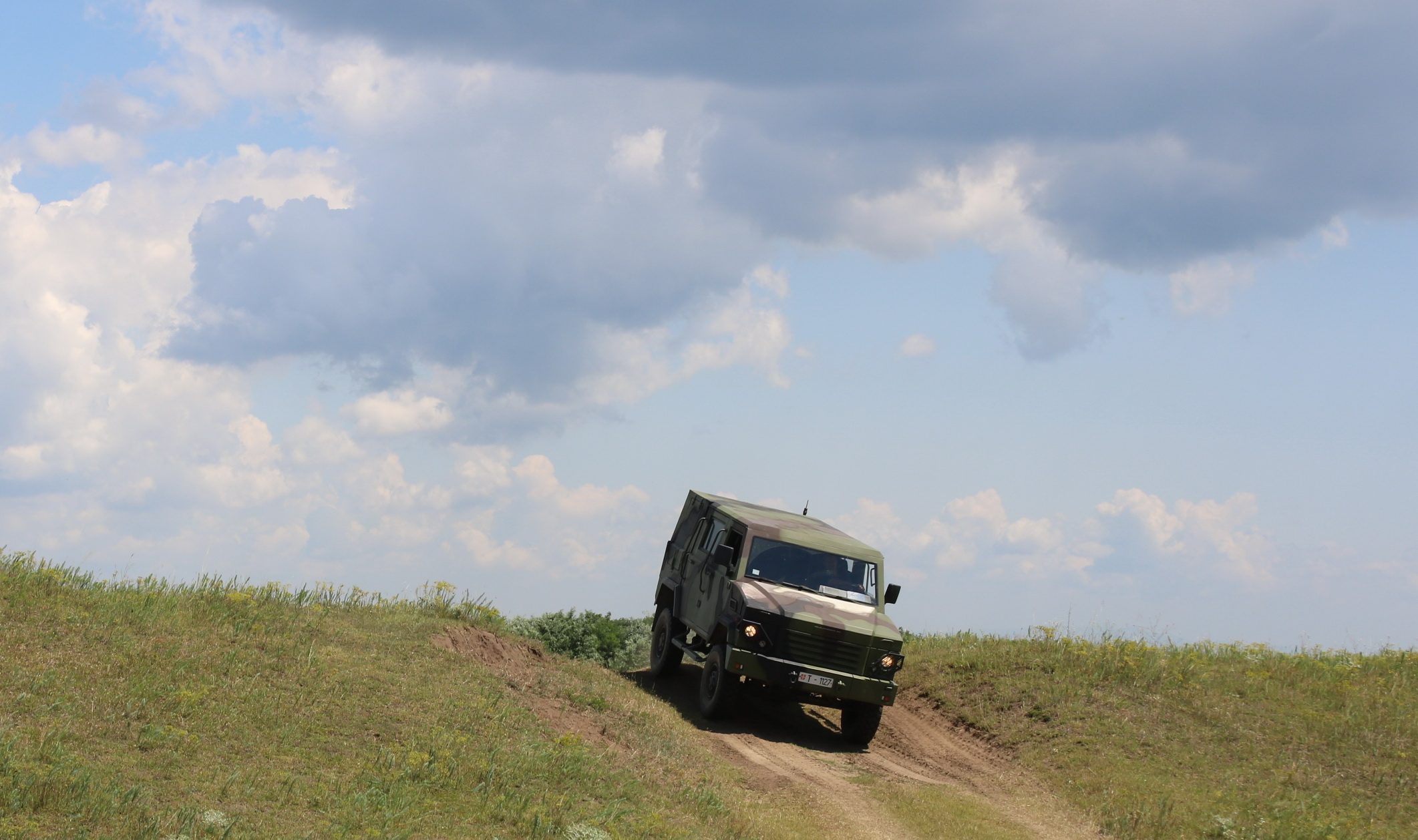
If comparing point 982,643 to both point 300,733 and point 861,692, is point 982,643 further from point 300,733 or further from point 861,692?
A: point 300,733

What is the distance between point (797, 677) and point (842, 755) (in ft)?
4.62

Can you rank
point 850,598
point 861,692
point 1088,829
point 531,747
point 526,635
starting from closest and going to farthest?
point 531,747, point 1088,829, point 861,692, point 850,598, point 526,635

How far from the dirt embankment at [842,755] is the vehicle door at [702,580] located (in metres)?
1.38

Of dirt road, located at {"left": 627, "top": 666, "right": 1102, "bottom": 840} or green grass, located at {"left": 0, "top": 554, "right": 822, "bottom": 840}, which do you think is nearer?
green grass, located at {"left": 0, "top": 554, "right": 822, "bottom": 840}

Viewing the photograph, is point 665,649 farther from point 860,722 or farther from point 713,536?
point 860,722

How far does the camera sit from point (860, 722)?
1573 cm

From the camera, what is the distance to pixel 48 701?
9.94 meters

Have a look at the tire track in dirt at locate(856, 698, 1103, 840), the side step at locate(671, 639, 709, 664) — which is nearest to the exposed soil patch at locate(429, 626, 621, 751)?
the side step at locate(671, 639, 709, 664)

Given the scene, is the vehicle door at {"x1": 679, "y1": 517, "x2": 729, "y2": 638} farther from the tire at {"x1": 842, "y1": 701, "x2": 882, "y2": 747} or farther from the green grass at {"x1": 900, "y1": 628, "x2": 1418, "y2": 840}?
the green grass at {"x1": 900, "y1": 628, "x2": 1418, "y2": 840}

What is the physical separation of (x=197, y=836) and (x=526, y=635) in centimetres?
1273

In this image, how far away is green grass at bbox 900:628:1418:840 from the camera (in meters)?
12.4

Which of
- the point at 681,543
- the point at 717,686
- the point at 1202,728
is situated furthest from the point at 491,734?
the point at 1202,728

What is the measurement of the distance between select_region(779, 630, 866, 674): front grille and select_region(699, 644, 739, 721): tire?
92 cm

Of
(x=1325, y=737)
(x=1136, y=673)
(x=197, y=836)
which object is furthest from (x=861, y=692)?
(x=197, y=836)
